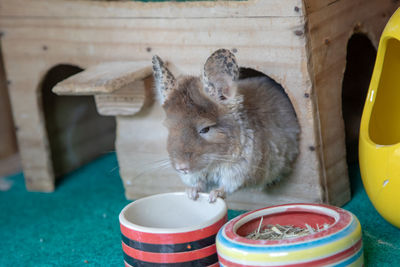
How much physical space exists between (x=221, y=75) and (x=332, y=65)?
1.98 ft

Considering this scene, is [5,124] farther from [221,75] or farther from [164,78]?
[221,75]

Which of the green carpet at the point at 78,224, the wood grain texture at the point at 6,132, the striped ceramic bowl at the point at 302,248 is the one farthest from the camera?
the wood grain texture at the point at 6,132

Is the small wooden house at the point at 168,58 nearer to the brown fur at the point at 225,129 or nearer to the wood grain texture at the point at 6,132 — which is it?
the brown fur at the point at 225,129

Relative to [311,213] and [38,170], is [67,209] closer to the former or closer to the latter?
[38,170]

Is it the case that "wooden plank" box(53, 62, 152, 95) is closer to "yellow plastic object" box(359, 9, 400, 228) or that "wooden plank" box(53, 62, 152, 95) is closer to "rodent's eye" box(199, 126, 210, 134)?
"rodent's eye" box(199, 126, 210, 134)

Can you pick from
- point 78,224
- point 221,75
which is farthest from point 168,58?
point 78,224

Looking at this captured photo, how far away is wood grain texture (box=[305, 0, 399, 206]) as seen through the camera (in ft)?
8.15

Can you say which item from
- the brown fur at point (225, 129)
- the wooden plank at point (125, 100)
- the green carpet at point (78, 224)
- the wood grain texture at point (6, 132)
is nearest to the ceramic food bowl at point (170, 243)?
the brown fur at point (225, 129)

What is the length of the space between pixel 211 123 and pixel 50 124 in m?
1.72

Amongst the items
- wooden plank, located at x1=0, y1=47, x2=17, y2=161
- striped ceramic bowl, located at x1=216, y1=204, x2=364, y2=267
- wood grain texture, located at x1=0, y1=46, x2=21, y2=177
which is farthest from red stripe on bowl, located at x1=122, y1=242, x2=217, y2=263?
wooden plank, located at x1=0, y1=47, x2=17, y2=161

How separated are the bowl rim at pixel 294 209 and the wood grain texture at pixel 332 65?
0.61 meters

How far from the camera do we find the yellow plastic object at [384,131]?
7.18ft

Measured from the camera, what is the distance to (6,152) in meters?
4.24

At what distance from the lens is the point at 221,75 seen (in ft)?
7.63
